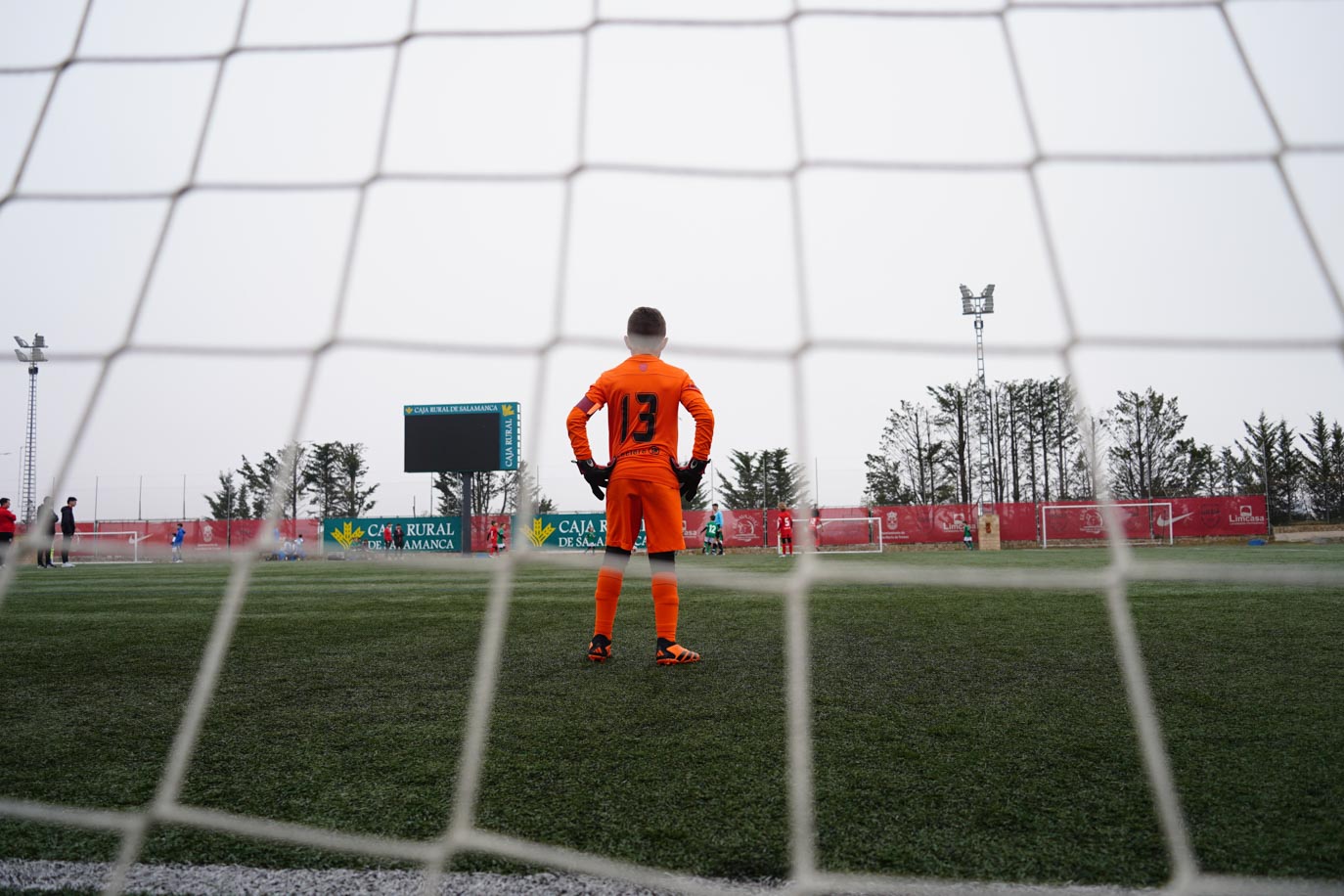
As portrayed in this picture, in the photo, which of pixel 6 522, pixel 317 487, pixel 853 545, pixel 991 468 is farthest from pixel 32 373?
pixel 853 545

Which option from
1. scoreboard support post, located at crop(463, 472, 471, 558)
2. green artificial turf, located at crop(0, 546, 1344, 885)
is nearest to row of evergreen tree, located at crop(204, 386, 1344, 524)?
scoreboard support post, located at crop(463, 472, 471, 558)

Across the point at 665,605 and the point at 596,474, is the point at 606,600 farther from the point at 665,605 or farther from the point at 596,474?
the point at 596,474

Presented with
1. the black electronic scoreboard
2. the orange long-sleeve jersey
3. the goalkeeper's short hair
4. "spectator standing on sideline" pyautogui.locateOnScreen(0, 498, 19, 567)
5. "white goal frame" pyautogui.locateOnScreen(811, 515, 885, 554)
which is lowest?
"white goal frame" pyautogui.locateOnScreen(811, 515, 885, 554)

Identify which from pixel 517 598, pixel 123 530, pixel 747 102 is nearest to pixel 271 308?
pixel 747 102

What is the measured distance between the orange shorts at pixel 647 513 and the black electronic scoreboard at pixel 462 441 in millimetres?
13563

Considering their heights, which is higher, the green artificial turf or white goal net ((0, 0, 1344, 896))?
white goal net ((0, 0, 1344, 896))

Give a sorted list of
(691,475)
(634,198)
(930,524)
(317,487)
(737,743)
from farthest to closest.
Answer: (930,524), (317,487), (691,475), (634,198), (737,743)

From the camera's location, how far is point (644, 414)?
3.10 meters

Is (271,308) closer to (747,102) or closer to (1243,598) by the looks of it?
(747,102)

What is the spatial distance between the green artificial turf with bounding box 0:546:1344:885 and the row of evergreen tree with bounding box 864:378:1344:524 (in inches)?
434

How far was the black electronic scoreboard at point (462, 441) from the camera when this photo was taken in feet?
54.1

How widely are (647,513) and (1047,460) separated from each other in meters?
16.3

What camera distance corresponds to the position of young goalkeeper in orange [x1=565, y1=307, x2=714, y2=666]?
305 cm

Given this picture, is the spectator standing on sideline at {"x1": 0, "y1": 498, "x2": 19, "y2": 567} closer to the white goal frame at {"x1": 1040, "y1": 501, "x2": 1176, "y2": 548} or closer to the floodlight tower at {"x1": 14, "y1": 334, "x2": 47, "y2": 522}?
the floodlight tower at {"x1": 14, "y1": 334, "x2": 47, "y2": 522}
